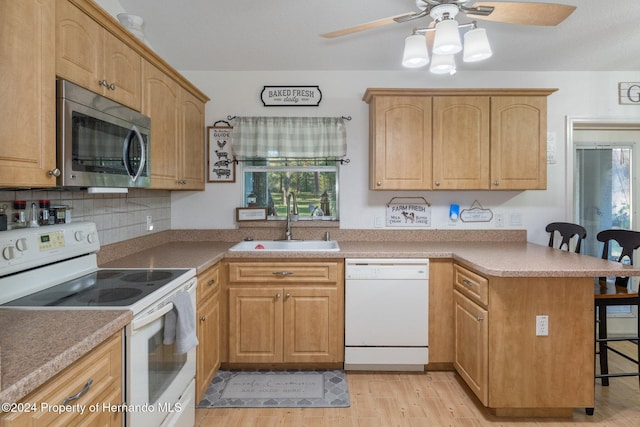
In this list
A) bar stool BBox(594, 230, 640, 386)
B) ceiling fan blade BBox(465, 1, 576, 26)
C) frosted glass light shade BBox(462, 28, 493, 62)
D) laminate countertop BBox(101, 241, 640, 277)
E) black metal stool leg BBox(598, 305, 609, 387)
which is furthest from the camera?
black metal stool leg BBox(598, 305, 609, 387)

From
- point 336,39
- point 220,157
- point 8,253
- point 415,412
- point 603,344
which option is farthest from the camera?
point 220,157

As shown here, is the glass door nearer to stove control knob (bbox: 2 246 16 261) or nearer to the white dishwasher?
the white dishwasher

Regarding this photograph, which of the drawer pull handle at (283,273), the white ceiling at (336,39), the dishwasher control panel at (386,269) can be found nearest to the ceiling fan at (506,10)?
the white ceiling at (336,39)

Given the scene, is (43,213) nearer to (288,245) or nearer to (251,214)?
(251,214)

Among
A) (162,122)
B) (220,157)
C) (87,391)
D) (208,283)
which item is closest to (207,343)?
(208,283)

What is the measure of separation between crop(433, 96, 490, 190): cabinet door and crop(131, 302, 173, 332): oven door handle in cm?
216

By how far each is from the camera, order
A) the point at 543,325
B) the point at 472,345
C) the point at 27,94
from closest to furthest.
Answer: the point at 27,94 → the point at 543,325 → the point at 472,345

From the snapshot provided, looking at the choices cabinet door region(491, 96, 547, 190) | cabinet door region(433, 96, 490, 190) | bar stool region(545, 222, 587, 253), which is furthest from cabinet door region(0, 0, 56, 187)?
bar stool region(545, 222, 587, 253)

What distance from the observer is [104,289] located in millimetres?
1663

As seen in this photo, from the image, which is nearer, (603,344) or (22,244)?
(22,244)

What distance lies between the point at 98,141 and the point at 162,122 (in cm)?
80

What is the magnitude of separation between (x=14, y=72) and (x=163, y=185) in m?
1.24

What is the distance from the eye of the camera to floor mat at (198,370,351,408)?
2374 mm

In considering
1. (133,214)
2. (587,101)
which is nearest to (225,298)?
(133,214)
